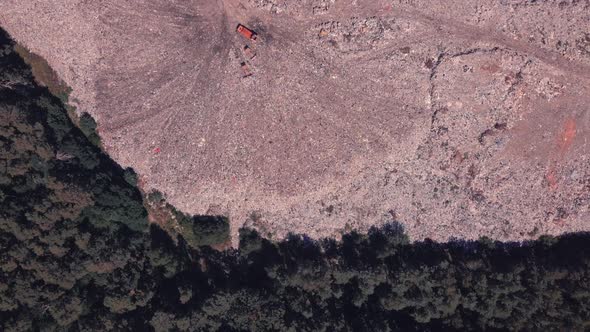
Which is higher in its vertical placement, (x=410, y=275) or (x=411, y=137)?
(x=411, y=137)

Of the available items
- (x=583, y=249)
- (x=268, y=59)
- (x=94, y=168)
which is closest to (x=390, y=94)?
(x=268, y=59)

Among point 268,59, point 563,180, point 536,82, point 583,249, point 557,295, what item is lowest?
point 557,295

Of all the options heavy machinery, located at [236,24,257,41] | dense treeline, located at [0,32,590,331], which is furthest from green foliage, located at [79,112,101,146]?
heavy machinery, located at [236,24,257,41]

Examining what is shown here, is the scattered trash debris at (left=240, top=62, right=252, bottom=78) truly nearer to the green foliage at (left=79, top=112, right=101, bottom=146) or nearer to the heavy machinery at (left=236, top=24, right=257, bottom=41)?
the heavy machinery at (left=236, top=24, right=257, bottom=41)

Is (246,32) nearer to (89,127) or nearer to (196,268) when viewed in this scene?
(89,127)

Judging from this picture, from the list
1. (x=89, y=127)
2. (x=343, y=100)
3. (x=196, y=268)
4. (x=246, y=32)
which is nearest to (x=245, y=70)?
(x=246, y=32)

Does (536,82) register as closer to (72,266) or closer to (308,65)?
(308,65)
